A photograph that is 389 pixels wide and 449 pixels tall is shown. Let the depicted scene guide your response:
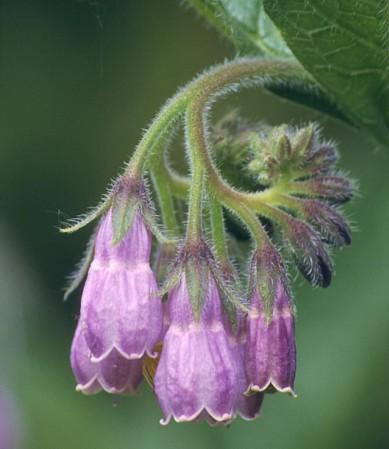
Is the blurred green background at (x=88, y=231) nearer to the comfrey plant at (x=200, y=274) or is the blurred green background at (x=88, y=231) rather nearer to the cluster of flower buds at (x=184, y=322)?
the comfrey plant at (x=200, y=274)

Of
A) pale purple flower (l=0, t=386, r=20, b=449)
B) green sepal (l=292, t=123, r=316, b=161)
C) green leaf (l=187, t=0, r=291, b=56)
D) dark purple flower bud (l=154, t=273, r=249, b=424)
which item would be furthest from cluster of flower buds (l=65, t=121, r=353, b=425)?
pale purple flower (l=0, t=386, r=20, b=449)

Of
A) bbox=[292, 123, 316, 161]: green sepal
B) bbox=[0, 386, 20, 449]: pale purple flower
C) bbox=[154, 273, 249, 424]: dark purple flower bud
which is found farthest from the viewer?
bbox=[0, 386, 20, 449]: pale purple flower

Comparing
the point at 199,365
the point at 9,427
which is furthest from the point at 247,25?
the point at 9,427

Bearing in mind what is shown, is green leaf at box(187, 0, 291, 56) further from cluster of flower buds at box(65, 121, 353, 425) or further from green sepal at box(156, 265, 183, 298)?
green sepal at box(156, 265, 183, 298)

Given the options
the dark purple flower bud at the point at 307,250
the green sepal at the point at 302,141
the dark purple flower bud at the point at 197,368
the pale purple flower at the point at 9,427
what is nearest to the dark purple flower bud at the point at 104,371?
the dark purple flower bud at the point at 197,368

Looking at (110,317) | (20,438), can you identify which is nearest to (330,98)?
(110,317)

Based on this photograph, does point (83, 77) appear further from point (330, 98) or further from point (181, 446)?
point (330, 98)

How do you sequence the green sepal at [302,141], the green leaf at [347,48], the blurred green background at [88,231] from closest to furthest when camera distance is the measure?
the green leaf at [347,48]
the green sepal at [302,141]
the blurred green background at [88,231]

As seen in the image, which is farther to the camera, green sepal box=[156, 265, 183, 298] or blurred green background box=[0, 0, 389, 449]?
blurred green background box=[0, 0, 389, 449]
